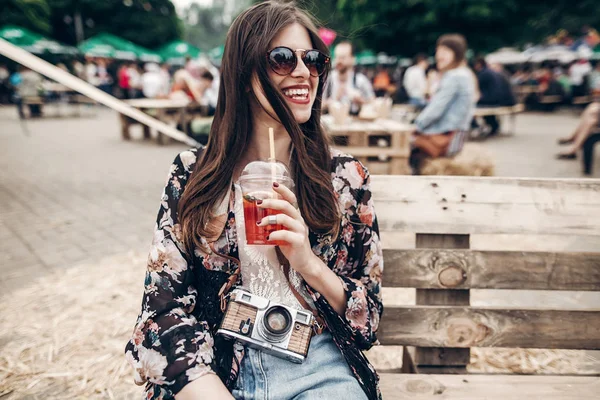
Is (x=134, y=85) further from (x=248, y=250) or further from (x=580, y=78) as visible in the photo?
(x=248, y=250)

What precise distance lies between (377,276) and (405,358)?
34.0 inches

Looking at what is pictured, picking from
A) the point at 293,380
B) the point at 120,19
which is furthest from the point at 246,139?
the point at 120,19

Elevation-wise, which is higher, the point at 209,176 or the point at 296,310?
the point at 209,176

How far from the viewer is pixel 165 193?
167cm

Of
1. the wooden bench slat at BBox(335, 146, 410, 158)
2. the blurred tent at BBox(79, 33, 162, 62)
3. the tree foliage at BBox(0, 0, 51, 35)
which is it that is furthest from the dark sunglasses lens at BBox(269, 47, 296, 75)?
the tree foliage at BBox(0, 0, 51, 35)

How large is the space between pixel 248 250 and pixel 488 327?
111 centimetres

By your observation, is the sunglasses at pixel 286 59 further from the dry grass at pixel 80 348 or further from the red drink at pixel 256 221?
the dry grass at pixel 80 348

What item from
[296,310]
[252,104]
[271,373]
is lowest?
[271,373]

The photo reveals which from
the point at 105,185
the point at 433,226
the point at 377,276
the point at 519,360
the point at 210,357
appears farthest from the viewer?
the point at 105,185

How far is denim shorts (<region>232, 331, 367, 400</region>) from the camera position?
1.48 metres

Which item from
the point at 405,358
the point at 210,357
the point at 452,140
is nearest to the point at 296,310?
the point at 210,357

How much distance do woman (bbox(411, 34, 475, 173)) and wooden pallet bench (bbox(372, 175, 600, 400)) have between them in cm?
370

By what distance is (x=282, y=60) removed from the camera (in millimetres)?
1620

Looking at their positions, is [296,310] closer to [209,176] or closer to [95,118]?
[209,176]
